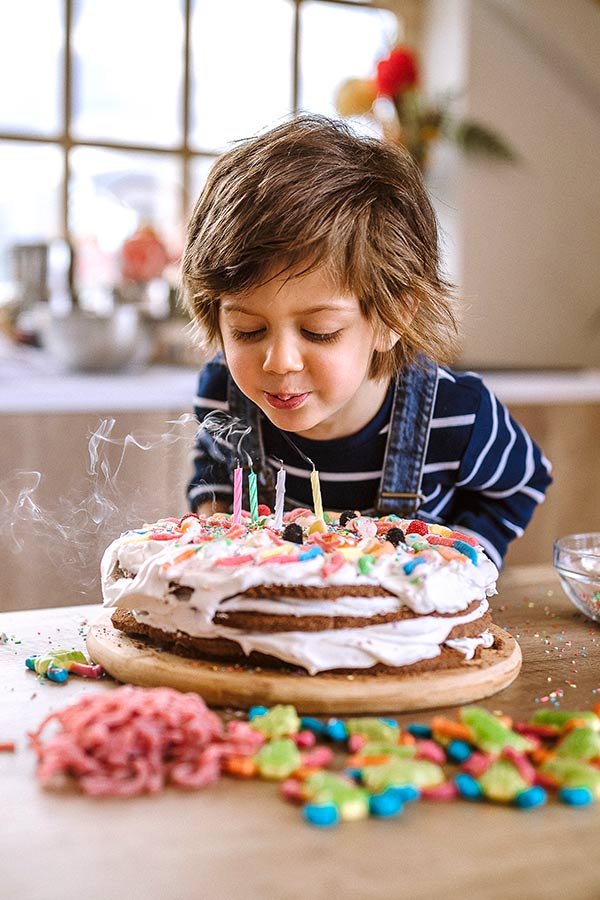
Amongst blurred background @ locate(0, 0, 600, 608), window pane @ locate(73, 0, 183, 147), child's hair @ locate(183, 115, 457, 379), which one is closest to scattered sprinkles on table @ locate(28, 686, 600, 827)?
child's hair @ locate(183, 115, 457, 379)

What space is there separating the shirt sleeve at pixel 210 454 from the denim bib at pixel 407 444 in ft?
0.16

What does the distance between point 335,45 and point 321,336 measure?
2327 millimetres

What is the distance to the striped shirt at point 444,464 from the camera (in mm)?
1557

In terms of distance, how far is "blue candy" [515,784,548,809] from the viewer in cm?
76

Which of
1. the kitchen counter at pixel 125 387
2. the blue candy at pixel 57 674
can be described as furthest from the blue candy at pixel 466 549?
the kitchen counter at pixel 125 387

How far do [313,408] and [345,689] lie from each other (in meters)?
0.46

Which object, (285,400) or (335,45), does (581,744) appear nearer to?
(285,400)

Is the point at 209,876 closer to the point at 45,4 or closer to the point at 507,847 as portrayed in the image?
the point at 507,847

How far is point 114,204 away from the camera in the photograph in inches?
122

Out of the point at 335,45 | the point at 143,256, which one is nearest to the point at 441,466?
the point at 143,256

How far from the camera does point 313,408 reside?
131 cm

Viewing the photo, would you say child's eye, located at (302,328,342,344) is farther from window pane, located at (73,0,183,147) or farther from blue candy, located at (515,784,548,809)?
window pane, located at (73,0,183,147)

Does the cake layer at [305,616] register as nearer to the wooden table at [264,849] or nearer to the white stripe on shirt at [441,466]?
the wooden table at [264,849]

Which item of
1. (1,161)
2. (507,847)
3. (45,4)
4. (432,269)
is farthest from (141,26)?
(507,847)
